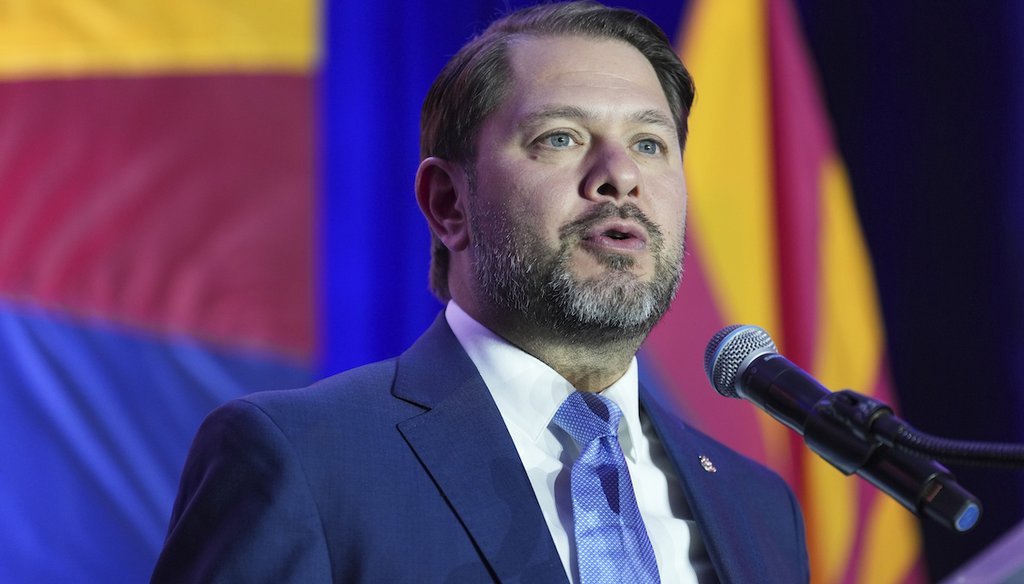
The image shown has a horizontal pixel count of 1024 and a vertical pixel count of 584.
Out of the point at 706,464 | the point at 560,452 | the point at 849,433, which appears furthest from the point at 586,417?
the point at 849,433

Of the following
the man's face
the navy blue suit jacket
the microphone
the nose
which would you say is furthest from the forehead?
the microphone

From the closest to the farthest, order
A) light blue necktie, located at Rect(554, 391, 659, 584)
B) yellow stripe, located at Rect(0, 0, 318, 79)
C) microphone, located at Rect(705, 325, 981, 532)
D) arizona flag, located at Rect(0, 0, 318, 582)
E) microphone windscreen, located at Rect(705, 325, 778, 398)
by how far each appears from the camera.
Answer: microphone, located at Rect(705, 325, 981, 532) < microphone windscreen, located at Rect(705, 325, 778, 398) < light blue necktie, located at Rect(554, 391, 659, 584) < arizona flag, located at Rect(0, 0, 318, 582) < yellow stripe, located at Rect(0, 0, 318, 79)

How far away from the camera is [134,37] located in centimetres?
241

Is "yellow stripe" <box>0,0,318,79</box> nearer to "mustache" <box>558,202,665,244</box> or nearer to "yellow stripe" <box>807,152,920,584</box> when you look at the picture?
"mustache" <box>558,202,665,244</box>

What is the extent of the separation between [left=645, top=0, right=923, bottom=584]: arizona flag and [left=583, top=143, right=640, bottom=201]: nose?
1.21m

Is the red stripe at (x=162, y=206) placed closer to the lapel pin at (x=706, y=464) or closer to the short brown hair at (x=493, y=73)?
the short brown hair at (x=493, y=73)

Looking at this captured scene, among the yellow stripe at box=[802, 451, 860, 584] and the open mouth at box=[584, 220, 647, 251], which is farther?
the yellow stripe at box=[802, 451, 860, 584]

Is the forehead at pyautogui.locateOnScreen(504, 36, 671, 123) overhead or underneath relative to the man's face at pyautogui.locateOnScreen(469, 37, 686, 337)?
overhead

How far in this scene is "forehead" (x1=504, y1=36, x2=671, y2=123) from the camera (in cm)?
173

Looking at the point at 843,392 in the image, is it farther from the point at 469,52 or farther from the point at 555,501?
the point at 469,52

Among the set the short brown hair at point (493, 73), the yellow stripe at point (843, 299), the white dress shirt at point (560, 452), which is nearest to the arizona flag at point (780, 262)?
the yellow stripe at point (843, 299)

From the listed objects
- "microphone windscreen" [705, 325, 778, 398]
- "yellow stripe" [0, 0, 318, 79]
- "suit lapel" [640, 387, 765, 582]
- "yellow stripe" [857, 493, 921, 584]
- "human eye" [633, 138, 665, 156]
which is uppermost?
"yellow stripe" [0, 0, 318, 79]

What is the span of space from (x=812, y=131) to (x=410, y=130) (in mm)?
1090

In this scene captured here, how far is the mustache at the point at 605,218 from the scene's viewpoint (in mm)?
1596
